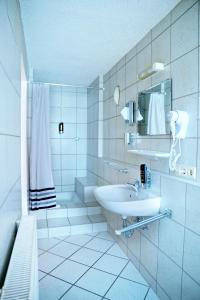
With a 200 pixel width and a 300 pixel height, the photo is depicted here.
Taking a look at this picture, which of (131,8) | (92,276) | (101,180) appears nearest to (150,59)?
(131,8)

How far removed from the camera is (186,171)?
52.9 inches

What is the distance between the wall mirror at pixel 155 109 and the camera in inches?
61.4

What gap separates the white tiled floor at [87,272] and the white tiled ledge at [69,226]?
0.31ft

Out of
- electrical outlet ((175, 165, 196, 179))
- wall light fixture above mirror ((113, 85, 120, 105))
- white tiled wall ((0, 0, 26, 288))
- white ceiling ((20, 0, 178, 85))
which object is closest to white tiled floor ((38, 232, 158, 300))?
white tiled wall ((0, 0, 26, 288))

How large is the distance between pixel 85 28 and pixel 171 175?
1.41 metres

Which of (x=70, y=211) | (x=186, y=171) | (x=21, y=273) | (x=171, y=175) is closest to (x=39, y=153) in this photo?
(x=70, y=211)

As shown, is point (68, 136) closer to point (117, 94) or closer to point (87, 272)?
point (117, 94)

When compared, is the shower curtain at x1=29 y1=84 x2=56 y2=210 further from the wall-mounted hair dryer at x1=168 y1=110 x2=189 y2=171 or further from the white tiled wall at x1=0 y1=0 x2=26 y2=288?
the wall-mounted hair dryer at x1=168 y1=110 x2=189 y2=171

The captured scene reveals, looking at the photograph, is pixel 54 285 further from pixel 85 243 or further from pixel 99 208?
pixel 99 208

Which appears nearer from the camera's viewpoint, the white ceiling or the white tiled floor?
the white ceiling

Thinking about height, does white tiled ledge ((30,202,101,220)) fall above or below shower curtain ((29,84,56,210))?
below

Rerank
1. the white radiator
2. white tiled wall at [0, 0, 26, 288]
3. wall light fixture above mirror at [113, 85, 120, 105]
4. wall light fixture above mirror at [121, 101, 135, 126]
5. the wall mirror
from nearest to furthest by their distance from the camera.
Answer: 1. the white radiator
2. white tiled wall at [0, 0, 26, 288]
3. the wall mirror
4. wall light fixture above mirror at [121, 101, 135, 126]
5. wall light fixture above mirror at [113, 85, 120, 105]

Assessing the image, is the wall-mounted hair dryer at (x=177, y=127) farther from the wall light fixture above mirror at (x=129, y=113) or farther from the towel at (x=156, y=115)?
the wall light fixture above mirror at (x=129, y=113)

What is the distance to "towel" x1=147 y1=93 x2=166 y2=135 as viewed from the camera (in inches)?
63.9
